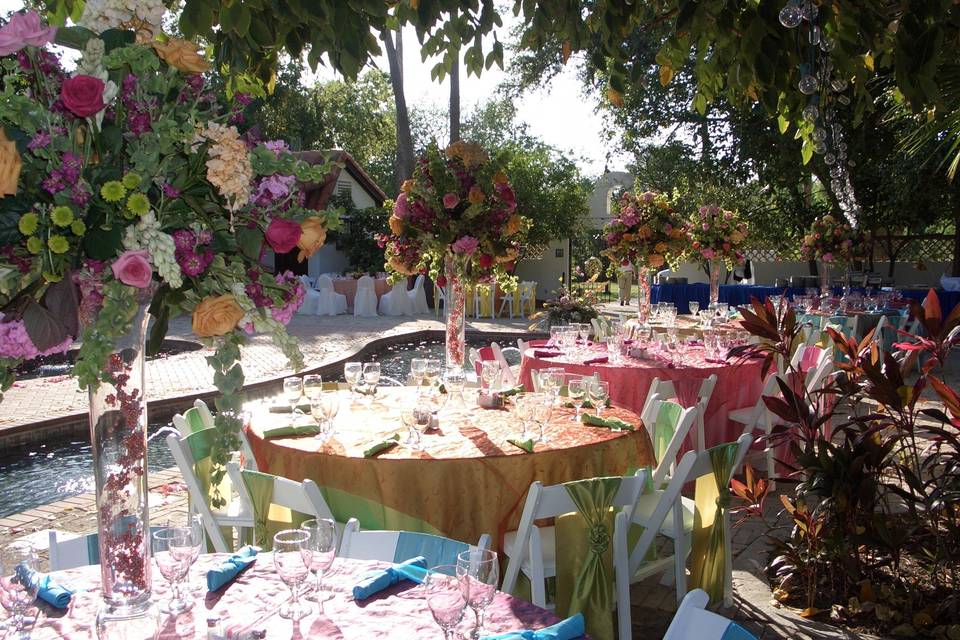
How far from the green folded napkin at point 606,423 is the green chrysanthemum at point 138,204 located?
282cm

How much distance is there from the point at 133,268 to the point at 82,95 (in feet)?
1.12

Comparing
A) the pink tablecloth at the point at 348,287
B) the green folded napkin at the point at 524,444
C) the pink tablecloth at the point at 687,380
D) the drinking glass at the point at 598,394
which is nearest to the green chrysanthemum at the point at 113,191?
the green folded napkin at the point at 524,444

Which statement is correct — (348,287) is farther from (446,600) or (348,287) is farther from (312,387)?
(446,600)

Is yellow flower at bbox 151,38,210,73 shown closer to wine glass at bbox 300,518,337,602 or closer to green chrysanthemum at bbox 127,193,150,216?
green chrysanthemum at bbox 127,193,150,216

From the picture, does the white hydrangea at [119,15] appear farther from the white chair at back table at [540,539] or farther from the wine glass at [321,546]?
the white chair at back table at [540,539]

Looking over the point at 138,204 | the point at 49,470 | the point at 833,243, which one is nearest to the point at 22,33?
the point at 138,204

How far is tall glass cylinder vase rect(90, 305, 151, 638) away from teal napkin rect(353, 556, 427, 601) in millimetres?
511

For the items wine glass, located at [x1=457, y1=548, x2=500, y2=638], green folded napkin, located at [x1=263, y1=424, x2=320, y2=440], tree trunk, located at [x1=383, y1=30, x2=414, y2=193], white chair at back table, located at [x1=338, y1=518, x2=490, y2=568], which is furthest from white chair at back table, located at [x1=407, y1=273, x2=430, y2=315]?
wine glass, located at [x1=457, y1=548, x2=500, y2=638]

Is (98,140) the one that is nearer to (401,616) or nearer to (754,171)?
(401,616)

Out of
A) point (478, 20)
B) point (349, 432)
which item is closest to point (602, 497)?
point (349, 432)

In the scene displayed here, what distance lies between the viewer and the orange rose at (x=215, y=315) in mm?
1691

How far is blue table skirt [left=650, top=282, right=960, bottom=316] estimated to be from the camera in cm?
1505

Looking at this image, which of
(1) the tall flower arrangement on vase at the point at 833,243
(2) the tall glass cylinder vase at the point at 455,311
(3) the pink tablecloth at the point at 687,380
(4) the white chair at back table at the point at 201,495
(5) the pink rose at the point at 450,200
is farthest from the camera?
(1) the tall flower arrangement on vase at the point at 833,243

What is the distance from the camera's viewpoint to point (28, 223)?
1.53 metres
